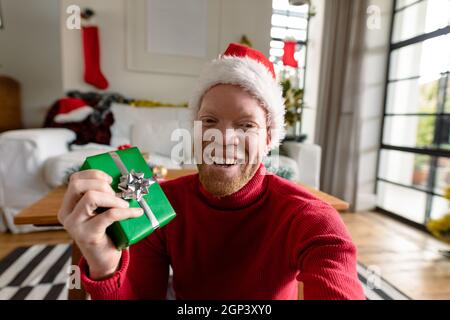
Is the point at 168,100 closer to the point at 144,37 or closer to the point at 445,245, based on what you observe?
the point at 144,37

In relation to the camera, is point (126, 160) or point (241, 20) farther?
point (241, 20)

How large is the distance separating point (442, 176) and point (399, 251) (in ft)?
1.31

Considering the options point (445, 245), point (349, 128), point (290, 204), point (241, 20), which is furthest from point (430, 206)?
point (241, 20)

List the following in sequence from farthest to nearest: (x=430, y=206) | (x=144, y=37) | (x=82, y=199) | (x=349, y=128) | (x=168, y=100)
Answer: (x=430, y=206), (x=349, y=128), (x=168, y=100), (x=144, y=37), (x=82, y=199)

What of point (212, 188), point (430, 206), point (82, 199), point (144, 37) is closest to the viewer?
point (82, 199)

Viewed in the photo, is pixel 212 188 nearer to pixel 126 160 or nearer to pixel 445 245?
pixel 126 160

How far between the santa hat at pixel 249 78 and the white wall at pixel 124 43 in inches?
1.4

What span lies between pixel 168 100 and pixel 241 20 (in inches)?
10.0

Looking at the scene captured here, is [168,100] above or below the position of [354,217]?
above

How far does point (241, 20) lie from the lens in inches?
14.7

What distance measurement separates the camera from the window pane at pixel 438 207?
1088 millimetres

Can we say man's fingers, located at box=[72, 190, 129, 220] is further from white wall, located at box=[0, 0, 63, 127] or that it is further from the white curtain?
the white curtain

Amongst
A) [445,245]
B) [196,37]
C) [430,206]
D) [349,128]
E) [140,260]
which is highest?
[196,37]

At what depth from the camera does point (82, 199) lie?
8.0 inches
